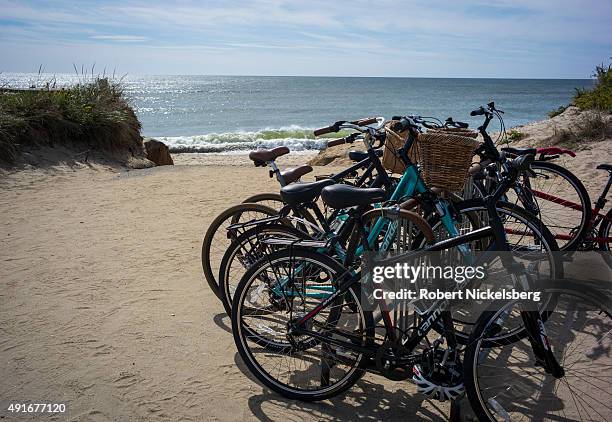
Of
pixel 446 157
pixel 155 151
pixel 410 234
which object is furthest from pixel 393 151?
pixel 155 151

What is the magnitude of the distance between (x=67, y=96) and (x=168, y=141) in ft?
45.4

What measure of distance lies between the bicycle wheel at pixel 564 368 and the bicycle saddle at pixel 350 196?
81cm

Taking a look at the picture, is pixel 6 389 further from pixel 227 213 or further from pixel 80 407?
pixel 227 213

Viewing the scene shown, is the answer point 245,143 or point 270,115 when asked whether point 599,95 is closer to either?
point 245,143

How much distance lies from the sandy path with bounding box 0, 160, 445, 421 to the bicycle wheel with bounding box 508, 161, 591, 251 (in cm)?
238

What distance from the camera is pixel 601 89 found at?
Answer: 12656mm

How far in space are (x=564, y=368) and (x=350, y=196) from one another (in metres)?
1.44

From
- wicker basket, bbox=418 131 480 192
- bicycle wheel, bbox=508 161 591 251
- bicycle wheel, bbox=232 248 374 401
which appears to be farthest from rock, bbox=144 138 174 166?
wicker basket, bbox=418 131 480 192

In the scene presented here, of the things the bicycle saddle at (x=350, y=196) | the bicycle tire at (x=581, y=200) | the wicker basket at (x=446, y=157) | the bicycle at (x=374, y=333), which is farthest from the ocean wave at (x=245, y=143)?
the bicycle saddle at (x=350, y=196)

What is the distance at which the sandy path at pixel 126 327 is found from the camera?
2975mm

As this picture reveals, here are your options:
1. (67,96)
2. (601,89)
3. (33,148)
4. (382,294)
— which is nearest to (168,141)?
(67,96)

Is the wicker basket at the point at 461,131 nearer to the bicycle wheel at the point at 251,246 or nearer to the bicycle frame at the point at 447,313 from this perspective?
the bicycle frame at the point at 447,313

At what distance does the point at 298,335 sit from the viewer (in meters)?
3.00

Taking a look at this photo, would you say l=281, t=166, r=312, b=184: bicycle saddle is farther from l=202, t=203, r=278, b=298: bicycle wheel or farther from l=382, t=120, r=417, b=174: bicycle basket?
l=382, t=120, r=417, b=174: bicycle basket
